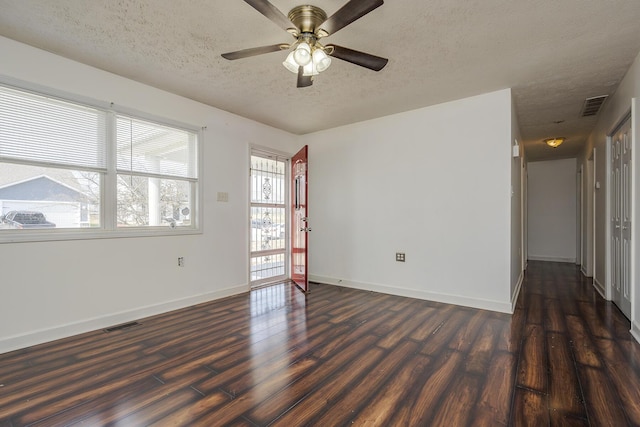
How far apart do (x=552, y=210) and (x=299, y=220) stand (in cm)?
655

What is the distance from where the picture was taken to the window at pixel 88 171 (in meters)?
2.62

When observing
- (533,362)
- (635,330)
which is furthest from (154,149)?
(635,330)

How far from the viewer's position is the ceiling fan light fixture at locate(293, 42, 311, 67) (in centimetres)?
216

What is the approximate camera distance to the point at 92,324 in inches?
116

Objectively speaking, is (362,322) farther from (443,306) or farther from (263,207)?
(263,207)

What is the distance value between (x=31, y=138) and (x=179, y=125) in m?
1.40

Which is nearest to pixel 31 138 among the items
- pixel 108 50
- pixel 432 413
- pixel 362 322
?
pixel 108 50

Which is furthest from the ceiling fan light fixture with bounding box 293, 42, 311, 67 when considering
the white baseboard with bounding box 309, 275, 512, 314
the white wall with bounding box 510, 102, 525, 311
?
the white baseboard with bounding box 309, 275, 512, 314

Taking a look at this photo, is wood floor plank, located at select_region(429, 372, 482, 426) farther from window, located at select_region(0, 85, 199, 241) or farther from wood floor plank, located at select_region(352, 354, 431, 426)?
window, located at select_region(0, 85, 199, 241)

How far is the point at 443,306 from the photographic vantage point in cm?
375

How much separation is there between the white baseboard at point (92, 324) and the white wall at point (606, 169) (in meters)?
4.51

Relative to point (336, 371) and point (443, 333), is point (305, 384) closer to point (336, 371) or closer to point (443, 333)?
point (336, 371)

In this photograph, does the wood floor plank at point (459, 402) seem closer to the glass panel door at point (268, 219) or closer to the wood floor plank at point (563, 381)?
the wood floor plank at point (563, 381)

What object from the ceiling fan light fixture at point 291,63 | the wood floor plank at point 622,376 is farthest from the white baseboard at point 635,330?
the ceiling fan light fixture at point 291,63
